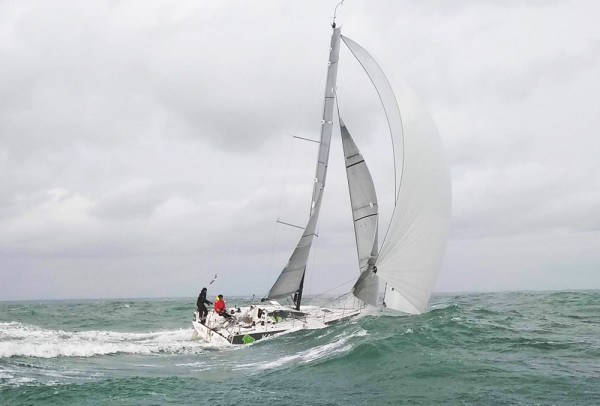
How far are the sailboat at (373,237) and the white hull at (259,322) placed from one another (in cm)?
4

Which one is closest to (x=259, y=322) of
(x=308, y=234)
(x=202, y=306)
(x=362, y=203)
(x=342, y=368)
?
(x=202, y=306)

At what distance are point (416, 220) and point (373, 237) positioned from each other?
15.2ft

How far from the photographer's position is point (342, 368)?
Result: 47.8 feet

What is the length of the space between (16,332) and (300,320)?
15105 mm

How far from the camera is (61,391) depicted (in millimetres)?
12273

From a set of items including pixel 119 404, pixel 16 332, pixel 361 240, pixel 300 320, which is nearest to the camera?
pixel 119 404

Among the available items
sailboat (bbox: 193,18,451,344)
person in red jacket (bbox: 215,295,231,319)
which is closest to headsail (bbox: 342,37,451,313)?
sailboat (bbox: 193,18,451,344)

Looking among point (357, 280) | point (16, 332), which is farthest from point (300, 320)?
point (16, 332)

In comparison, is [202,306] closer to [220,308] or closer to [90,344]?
[220,308]

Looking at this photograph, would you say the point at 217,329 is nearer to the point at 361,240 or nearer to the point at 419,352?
the point at 361,240

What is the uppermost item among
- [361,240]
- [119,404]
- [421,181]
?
[421,181]

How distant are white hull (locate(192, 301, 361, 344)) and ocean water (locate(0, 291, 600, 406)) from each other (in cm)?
56

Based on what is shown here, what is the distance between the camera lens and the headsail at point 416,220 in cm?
1948

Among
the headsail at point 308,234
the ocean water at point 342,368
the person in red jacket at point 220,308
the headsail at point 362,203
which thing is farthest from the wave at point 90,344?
the headsail at point 362,203
